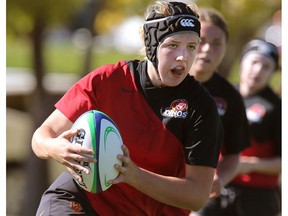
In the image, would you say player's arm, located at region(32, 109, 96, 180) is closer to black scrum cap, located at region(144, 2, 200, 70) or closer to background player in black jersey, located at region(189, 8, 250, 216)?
black scrum cap, located at region(144, 2, 200, 70)

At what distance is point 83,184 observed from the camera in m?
4.70

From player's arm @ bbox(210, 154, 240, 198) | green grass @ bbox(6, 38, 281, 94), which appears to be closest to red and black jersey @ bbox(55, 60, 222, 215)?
player's arm @ bbox(210, 154, 240, 198)

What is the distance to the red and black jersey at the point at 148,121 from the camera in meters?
5.02

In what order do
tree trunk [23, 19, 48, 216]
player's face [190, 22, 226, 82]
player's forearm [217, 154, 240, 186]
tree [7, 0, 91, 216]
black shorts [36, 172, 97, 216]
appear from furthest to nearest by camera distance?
tree trunk [23, 19, 48, 216]
tree [7, 0, 91, 216]
player's face [190, 22, 226, 82]
player's forearm [217, 154, 240, 186]
black shorts [36, 172, 97, 216]

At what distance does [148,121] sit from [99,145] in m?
0.59

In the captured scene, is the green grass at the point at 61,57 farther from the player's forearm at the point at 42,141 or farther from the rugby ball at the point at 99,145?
the rugby ball at the point at 99,145

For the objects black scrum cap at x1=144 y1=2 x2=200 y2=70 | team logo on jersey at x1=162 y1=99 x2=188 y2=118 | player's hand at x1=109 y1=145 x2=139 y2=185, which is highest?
black scrum cap at x1=144 y1=2 x2=200 y2=70

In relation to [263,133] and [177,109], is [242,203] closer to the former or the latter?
[263,133]

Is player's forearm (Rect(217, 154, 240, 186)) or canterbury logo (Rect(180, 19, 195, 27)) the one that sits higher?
canterbury logo (Rect(180, 19, 195, 27))

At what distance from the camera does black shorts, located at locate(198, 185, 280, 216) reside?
25.8 feet

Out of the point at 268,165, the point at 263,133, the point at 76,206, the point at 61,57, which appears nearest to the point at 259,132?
the point at 263,133

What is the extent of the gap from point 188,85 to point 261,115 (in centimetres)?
317
